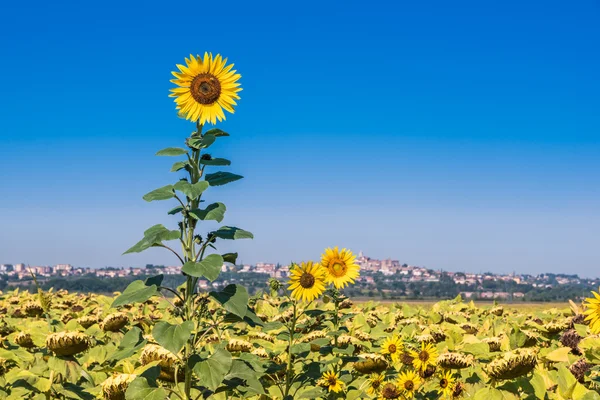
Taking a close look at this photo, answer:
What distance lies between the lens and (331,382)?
5.11 metres

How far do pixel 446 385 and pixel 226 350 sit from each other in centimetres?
199

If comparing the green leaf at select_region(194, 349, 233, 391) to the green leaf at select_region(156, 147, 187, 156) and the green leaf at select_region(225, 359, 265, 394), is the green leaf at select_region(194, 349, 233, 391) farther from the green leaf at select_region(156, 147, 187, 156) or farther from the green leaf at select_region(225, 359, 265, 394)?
the green leaf at select_region(156, 147, 187, 156)

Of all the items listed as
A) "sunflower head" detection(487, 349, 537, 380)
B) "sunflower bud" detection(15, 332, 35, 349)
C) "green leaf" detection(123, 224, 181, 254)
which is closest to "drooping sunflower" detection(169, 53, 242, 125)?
"green leaf" detection(123, 224, 181, 254)

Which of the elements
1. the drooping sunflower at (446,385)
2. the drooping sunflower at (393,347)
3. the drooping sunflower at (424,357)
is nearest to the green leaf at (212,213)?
the drooping sunflower at (446,385)

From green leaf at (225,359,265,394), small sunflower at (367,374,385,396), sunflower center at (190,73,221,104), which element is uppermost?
sunflower center at (190,73,221,104)

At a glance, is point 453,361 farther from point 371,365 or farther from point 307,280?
point 307,280

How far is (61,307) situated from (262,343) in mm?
5481

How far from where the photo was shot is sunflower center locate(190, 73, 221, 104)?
3740 mm

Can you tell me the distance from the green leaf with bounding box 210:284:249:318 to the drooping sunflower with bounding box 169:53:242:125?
108cm

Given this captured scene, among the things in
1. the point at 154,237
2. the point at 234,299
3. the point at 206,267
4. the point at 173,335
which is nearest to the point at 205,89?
the point at 154,237

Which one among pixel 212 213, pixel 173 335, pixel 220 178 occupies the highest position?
pixel 220 178

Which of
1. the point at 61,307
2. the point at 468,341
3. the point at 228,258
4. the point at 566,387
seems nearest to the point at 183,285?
the point at 228,258

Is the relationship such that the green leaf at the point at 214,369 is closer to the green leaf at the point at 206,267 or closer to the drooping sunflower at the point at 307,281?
the green leaf at the point at 206,267

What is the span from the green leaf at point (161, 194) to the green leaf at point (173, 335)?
0.70 meters
